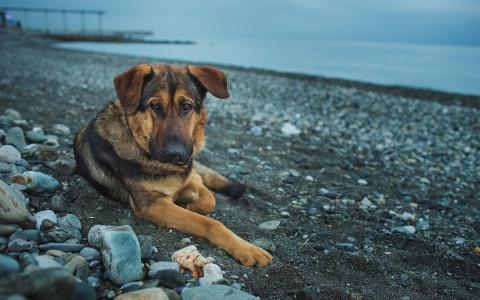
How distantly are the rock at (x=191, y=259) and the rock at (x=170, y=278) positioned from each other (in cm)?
40

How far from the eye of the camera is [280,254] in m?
5.06

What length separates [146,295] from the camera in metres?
3.21

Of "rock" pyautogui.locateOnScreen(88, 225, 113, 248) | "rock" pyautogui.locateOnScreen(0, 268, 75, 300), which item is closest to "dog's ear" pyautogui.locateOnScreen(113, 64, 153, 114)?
"rock" pyautogui.locateOnScreen(88, 225, 113, 248)

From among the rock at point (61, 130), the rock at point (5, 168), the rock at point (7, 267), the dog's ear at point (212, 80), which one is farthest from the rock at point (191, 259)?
the rock at point (61, 130)

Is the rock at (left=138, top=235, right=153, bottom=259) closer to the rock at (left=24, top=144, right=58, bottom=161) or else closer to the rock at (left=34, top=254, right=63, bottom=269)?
the rock at (left=34, top=254, right=63, bottom=269)

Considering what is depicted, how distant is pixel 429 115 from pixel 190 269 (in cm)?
1763

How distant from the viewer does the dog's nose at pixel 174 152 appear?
4.78m

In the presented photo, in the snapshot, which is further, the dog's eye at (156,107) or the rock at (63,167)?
the rock at (63,167)

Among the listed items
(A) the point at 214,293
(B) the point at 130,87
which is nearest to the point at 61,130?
(B) the point at 130,87

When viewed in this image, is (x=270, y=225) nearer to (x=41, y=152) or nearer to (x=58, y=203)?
(x=58, y=203)

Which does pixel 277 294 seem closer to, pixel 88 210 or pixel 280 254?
pixel 280 254

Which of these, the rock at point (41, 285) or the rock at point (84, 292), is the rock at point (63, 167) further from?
the rock at point (41, 285)

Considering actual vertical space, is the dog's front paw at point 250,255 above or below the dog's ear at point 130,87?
below

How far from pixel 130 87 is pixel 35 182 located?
1.80 meters
